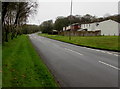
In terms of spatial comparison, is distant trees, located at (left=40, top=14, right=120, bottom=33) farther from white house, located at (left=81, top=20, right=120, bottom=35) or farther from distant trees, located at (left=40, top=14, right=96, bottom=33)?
white house, located at (left=81, top=20, right=120, bottom=35)

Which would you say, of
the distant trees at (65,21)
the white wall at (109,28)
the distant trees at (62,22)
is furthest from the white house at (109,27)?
the distant trees at (62,22)

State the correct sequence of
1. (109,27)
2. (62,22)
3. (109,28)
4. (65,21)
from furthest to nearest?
1. (65,21)
2. (62,22)
3. (109,28)
4. (109,27)

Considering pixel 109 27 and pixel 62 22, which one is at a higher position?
pixel 62 22

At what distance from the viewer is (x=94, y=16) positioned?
142 metres

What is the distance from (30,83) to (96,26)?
76.3 metres

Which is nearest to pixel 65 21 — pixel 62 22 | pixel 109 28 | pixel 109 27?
pixel 62 22

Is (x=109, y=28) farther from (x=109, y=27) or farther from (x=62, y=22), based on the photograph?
(x=62, y=22)

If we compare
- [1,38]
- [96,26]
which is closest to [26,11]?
[1,38]

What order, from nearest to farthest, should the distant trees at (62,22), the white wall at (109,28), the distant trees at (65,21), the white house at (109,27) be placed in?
the white house at (109,27) → the white wall at (109,28) → the distant trees at (65,21) → the distant trees at (62,22)

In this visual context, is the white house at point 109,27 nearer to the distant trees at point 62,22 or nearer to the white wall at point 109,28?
the white wall at point 109,28

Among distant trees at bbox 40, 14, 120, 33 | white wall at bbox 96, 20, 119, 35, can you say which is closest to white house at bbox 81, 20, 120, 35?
white wall at bbox 96, 20, 119, 35

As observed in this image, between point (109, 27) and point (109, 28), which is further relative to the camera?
point (109, 28)

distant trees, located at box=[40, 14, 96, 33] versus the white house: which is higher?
distant trees, located at box=[40, 14, 96, 33]

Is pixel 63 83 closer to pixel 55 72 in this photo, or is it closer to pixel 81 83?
pixel 81 83
